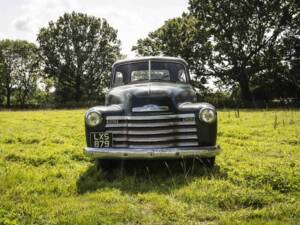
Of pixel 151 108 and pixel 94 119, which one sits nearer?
pixel 151 108

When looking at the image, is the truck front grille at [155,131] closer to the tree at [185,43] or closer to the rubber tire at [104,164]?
the rubber tire at [104,164]

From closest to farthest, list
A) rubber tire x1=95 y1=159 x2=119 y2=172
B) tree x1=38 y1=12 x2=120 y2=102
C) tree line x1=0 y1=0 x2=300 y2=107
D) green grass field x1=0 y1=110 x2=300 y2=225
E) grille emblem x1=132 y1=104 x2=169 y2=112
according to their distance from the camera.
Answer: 1. green grass field x1=0 y1=110 x2=300 y2=225
2. grille emblem x1=132 y1=104 x2=169 y2=112
3. rubber tire x1=95 y1=159 x2=119 y2=172
4. tree line x1=0 y1=0 x2=300 y2=107
5. tree x1=38 y1=12 x2=120 y2=102

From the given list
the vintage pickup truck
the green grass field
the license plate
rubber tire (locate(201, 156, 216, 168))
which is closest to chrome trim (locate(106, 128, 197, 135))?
the vintage pickup truck

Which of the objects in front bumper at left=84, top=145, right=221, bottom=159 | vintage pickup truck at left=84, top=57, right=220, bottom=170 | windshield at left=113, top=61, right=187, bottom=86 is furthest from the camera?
windshield at left=113, top=61, right=187, bottom=86

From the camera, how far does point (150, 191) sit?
5.31 metres

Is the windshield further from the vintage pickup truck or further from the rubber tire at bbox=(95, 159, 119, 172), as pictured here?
the rubber tire at bbox=(95, 159, 119, 172)

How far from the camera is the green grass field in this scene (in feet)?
14.0

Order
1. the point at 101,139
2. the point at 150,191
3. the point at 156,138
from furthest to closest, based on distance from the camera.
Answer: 1. the point at 101,139
2. the point at 156,138
3. the point at 150,191

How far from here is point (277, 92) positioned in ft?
105

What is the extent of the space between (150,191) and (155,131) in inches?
43.9

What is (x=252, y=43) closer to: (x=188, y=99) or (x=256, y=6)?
(x=256, y=6)

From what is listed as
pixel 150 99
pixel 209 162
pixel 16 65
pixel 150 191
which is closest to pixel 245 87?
pixel 209 162

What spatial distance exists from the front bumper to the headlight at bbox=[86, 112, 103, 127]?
47 centimetres

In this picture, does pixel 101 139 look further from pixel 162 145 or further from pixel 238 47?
pixel 238 47
